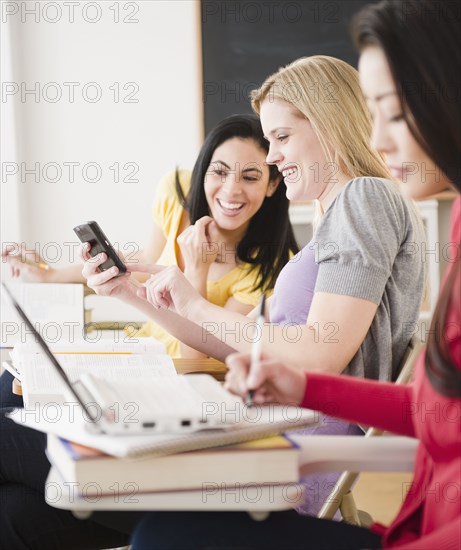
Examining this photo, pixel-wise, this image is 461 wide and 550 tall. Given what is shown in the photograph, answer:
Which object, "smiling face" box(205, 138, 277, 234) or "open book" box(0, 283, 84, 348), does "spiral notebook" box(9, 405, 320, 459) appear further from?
"smiling face" box(205, 138, 277, 234)

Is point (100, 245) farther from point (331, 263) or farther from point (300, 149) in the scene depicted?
point (331, 263)

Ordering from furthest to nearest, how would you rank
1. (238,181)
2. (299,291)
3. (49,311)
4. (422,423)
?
1. (238,181)
2. (49,311)
3. (299,291)
4. (422,423)

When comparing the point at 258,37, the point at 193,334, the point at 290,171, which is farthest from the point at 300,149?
the point at 258,37

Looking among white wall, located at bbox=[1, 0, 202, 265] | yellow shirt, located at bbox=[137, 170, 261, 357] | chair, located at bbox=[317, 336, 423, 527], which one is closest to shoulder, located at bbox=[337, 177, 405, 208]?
chair, located at bbox=[317, 336, 423, 527]

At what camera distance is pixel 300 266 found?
1.50m

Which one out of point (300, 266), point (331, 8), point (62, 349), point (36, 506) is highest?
point (331, 8)

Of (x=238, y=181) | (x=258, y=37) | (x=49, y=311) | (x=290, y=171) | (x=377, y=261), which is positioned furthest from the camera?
(x=258, y=37)

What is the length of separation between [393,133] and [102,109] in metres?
3.05

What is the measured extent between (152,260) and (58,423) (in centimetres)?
177

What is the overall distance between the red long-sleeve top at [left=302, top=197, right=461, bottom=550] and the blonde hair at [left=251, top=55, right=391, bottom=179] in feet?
1.80

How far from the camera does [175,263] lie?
2357 millimetres

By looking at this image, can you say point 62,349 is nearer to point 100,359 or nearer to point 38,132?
point 100,359

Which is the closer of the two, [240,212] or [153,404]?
[153,404]

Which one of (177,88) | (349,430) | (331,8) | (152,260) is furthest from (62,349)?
(331,8)
